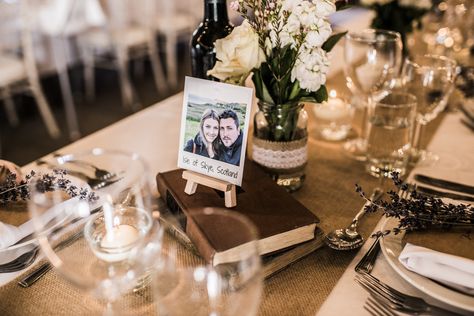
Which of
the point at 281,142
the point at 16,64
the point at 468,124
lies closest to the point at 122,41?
the point at 16,64

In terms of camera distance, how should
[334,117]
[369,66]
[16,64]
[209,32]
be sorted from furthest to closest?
[16,64], [334,117], [369,66], [209,32]

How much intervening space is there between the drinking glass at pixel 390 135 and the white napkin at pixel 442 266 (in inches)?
15.0

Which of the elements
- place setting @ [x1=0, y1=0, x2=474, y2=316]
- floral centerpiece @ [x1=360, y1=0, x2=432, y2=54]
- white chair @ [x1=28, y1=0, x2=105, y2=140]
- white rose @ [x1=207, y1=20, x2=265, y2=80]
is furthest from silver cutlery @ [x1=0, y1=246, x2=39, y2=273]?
white chair @ [x1=28, y1=0, x2=105, y2=140]

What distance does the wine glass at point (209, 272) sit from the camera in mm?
512

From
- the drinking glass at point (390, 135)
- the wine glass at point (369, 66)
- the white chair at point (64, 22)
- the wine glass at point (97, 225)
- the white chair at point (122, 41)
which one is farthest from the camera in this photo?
the white chair at point (122, 41)

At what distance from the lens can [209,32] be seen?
41.2 inches

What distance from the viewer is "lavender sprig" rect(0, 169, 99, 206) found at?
2.65ft

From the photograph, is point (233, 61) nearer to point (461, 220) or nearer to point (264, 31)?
point (264, 31)

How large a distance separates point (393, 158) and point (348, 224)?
10.9 inches

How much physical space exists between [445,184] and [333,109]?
374 millimetres

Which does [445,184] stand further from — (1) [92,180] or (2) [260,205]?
(1) [92,180]

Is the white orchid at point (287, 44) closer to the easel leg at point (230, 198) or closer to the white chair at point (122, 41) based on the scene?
the easel leg at point (230, 198)

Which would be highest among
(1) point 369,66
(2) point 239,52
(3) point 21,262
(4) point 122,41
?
(2) point 239,52

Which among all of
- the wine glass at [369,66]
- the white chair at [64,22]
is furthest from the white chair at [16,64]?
the wine glass at [369,66]
